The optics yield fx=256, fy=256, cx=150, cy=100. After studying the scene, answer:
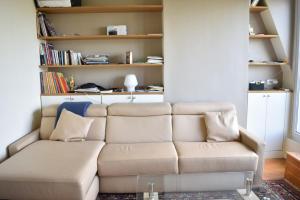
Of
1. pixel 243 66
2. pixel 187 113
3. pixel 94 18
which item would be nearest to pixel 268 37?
pixel 243 66

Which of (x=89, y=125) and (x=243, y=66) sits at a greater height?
(x=243, y=66)

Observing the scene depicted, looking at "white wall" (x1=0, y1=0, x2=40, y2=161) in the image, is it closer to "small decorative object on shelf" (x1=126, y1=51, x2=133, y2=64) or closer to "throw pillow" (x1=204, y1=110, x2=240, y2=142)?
"small decorative object on shelf" (x1=126, y1=51, x2=133, y2=64)

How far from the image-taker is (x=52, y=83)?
3432mm

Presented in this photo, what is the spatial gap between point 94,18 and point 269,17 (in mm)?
2411

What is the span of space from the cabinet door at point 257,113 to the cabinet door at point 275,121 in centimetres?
7

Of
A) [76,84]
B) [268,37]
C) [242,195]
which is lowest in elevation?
[242,195]

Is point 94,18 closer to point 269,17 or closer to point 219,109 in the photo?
point 219,109

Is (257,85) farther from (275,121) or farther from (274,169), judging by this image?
(274,169)

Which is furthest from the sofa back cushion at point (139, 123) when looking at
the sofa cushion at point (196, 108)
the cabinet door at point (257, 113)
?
the cabinet door at point (257, 113)

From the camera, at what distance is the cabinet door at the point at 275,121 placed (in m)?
3.48

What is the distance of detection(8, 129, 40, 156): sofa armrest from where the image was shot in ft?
8.45

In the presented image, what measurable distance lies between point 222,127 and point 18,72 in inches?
93.5

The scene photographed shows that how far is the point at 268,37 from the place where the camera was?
11.7ft

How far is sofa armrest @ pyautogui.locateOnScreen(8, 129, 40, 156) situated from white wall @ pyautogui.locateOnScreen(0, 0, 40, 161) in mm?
58
